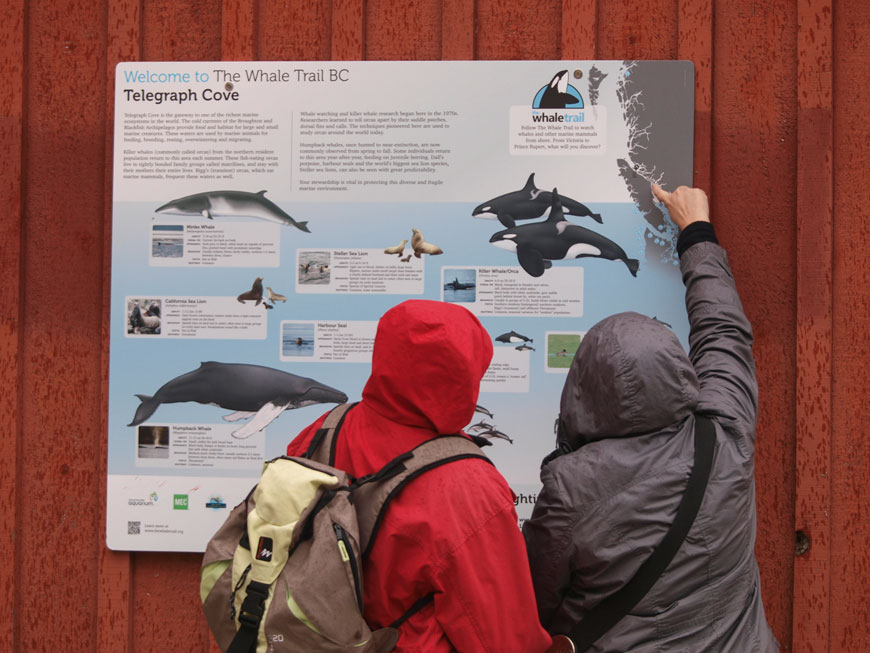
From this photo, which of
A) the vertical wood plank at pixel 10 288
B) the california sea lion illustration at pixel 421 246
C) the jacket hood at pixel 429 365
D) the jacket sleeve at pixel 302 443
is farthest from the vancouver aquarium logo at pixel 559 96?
the vertical wood plank at pixel 10 288

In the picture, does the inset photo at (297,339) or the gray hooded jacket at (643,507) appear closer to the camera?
the gray hooded jacket at (643,507)

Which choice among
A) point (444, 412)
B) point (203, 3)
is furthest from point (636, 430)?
point (203, 3)

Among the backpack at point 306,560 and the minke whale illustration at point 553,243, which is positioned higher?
the minke whale illustration at point 553,243

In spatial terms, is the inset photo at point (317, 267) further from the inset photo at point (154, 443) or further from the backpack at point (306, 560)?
the backpack at point (306, 560)

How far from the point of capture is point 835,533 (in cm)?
270

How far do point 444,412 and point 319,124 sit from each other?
1.64 m

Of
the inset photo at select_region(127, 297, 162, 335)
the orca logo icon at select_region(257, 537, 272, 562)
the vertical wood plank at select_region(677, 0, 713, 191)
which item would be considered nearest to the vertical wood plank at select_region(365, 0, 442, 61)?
the vertical wood plank at select_region(677, 0, 713, 191)

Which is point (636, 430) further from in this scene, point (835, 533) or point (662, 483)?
point (835, 533)

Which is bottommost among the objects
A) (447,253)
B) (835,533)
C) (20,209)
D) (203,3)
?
(835,533)

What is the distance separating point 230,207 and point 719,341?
6.56 ft

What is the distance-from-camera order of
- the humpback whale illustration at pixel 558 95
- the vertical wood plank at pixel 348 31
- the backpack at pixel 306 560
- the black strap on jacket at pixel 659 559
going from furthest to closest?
the vertical wood plank at pixel 348 31, the humpback whale illustration at pixel 558 95, the black strap on jacket at pixel 659 559, the backpack at pixel 306 560

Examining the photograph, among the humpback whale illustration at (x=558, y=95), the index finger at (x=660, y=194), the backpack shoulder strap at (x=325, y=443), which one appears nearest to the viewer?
the backpack shoulder strap at (x=325, y=443)

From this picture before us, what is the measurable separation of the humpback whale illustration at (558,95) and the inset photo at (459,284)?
745 mm

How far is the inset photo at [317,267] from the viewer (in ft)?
9.25
